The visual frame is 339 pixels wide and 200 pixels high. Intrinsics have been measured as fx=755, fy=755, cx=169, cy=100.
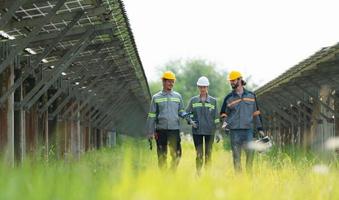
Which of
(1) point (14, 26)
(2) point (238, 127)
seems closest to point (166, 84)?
(2) point (238, 127)

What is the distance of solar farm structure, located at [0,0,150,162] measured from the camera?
408 inches

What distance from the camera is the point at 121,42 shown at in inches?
546

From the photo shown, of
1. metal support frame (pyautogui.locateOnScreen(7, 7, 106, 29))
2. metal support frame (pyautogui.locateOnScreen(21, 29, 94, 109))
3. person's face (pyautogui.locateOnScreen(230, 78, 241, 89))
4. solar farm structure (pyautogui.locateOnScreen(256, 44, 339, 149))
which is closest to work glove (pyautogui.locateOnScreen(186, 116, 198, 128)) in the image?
person's face (pyautogui.locateOnScreen(230, 78, 241, 89))

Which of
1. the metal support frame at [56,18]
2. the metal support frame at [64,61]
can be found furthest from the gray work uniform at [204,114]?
the metal support frame at [56,18]

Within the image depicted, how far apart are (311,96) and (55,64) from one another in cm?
650

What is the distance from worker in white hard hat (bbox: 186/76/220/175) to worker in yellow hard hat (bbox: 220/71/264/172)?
23.0 inches

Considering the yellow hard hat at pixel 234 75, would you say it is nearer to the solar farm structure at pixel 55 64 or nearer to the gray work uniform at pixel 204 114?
the gray work uniform at pixel 204 114

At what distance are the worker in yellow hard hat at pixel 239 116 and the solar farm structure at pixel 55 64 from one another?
6.57 ft

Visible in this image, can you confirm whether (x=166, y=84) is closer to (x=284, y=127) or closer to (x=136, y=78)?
(x=136, y=78)

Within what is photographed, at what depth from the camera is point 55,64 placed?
547 inches

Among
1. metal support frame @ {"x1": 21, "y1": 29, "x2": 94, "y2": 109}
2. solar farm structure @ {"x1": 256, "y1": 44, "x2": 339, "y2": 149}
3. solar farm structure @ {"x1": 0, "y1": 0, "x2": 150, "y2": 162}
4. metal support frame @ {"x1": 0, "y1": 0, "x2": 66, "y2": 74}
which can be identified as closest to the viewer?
metal support frame @ {"x1": 0, "y1": 0, "x2": 66, "y2": 74}

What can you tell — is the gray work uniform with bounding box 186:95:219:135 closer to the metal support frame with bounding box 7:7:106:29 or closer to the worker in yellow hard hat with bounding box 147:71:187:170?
the worker in yellow hard hat with bounding box 147:71:187:170

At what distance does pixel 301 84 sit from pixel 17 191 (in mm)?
16036

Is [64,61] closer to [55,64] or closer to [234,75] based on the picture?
[55,64]
